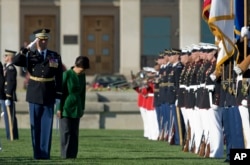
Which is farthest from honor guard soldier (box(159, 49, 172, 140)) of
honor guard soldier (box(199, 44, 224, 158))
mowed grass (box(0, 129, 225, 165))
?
honor guard soldier (box(199, 44, 224, 158))

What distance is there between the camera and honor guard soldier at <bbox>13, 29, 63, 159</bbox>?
20.7 meters

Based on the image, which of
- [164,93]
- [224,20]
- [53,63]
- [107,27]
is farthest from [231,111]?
A: [107,27]

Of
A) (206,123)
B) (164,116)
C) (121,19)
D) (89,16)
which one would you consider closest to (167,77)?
(164,116)

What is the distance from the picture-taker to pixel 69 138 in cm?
2114

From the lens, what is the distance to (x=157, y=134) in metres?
30.2

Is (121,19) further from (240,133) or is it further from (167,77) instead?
(240,133)

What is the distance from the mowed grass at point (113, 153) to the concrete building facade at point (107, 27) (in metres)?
38.0

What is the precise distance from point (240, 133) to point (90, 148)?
6.47 metres

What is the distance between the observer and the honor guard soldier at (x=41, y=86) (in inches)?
815

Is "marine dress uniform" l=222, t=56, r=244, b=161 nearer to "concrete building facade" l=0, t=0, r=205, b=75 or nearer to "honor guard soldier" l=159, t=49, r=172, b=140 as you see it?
"honor guard soldier" l=159, t=49, r=172, b=140

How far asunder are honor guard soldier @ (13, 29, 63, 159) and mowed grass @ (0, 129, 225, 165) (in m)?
0.33

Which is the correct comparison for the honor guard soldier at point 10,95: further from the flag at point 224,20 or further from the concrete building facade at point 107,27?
the concrete building facade at point 107,27

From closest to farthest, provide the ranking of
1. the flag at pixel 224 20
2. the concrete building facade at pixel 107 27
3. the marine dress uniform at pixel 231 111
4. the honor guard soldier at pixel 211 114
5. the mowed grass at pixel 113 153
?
1. the flag at pixel 224 20
2. the marine dress uniform at pixel 231 111
3. the mowed grass at pixel 113 153
4. the honor guard soldier at pixel 211 114
5. the concrete building facade at pixel 107 27

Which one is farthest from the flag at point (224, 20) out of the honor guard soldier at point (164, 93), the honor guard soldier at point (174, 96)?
the honor guard soldier at point (164, 93)
